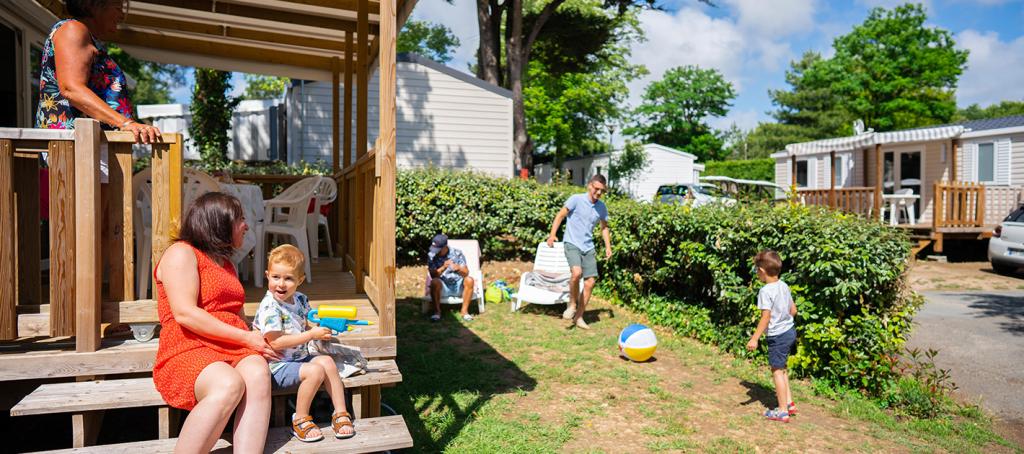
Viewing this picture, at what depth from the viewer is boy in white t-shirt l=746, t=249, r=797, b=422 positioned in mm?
4777

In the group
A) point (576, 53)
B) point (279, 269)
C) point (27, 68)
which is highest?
point (576, 53)

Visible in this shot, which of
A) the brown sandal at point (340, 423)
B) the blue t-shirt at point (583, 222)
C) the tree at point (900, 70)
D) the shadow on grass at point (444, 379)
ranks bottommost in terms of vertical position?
the shadow on grass at point (444, 379)

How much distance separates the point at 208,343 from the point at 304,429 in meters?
0.55

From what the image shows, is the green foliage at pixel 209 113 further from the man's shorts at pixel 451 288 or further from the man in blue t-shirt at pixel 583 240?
the man in blue t-shirt at pixel 583 240

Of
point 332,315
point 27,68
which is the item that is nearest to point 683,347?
point 332,315

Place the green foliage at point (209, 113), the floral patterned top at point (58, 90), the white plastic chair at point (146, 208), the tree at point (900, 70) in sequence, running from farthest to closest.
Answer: the tree at point (900, 70) → the green foliage at point (209, 113) → the white plastic chair at point (146, 208) → the floral patterned top at point (58, 90)

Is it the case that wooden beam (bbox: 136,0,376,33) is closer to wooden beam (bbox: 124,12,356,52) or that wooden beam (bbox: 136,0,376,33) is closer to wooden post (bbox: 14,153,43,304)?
wooden beam (bbox: 124,12,356,52)

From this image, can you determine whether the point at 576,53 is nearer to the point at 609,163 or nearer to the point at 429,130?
the point at 429,130

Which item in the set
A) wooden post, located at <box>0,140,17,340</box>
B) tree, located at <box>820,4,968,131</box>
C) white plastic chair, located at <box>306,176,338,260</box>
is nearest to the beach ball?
white plastic chair, located at <box>306,176,338,260</box>

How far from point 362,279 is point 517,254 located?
677 centimetres

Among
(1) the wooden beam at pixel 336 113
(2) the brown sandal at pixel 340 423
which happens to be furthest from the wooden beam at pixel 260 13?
(2) the brown sandal at pixel 340 423

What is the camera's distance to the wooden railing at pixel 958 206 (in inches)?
589

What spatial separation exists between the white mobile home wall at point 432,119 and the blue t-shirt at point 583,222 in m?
7.44

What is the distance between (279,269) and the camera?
2.94 metres
